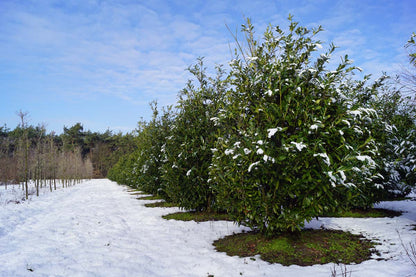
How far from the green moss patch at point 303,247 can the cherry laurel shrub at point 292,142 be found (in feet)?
1.13

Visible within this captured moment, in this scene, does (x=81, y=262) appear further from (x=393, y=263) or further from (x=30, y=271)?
(x=393, y=263)

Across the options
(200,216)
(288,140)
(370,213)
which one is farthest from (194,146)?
(370,213)

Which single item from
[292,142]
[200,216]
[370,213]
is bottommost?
[370,213]

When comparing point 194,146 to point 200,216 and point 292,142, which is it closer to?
point 200,216

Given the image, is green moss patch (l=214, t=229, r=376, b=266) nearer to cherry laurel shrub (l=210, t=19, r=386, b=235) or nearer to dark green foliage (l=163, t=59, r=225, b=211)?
cherry laurel shrub (l=210, t=19, r=386, b=235)

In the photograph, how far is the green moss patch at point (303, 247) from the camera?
4.44m

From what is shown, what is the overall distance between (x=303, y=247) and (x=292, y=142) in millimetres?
2173

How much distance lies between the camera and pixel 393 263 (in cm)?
406

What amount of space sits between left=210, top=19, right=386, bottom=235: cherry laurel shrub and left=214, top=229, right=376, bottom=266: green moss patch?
34cm

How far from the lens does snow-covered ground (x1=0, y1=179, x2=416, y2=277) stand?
4.15 m

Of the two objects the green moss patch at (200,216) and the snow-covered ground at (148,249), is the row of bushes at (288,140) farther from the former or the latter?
the green moss patch at (200,216)

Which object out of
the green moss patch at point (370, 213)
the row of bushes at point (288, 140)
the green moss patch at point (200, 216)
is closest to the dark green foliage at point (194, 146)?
the green moss patch at point (200, 216)

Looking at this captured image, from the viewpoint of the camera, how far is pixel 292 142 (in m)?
4.19

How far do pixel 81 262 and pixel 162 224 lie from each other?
3.41 meters
